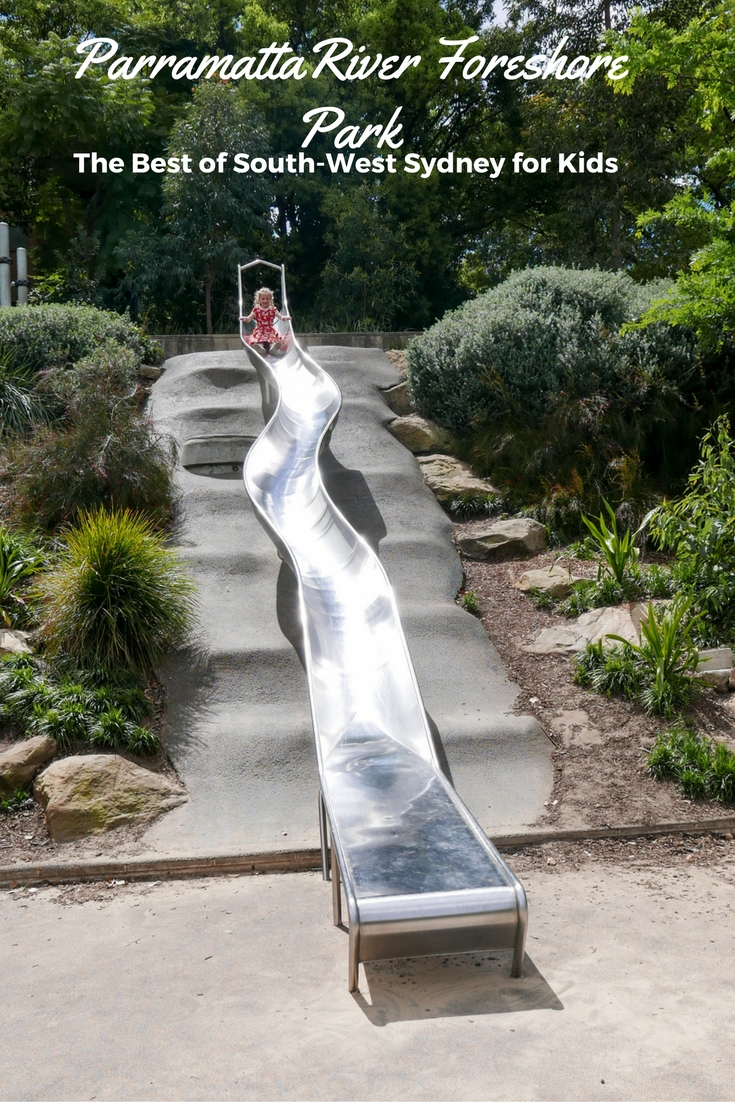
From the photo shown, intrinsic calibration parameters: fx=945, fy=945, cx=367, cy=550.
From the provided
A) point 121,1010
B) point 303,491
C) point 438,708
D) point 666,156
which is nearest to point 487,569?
point 303,491

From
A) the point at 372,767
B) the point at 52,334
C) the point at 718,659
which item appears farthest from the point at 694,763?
the point at 52,334

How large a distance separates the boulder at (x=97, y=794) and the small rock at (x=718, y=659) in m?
3.87

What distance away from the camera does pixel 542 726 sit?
678 cm

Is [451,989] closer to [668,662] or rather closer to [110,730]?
[110,730]

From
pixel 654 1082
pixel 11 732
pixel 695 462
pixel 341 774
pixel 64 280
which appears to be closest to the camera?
pixel 654 1082

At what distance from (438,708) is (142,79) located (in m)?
19.0

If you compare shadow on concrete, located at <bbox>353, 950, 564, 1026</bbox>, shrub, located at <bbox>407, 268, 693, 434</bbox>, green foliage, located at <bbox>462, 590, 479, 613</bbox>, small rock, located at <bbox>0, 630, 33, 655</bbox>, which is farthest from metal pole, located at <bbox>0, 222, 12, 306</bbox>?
shadow on concrete, located at <bbox>353, 950, 564, 1026</bbox>

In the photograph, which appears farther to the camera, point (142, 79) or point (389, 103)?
point (389, 103)

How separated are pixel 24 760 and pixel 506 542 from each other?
5.28 metres

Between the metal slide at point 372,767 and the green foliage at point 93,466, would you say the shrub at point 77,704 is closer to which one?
the metal slide at point 372,767

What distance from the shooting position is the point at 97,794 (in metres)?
5.67

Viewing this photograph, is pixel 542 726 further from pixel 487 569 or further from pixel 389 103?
pixel 389 103

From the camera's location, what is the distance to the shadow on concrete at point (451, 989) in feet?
12.5

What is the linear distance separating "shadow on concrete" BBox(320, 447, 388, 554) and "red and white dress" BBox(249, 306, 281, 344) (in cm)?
372
